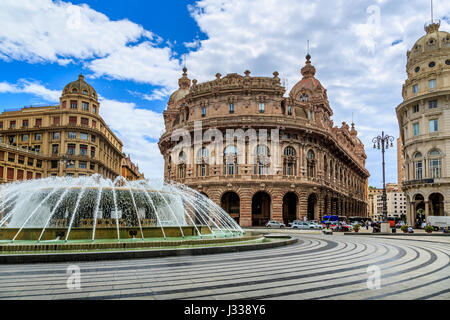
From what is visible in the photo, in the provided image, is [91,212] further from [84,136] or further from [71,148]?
[84,136]

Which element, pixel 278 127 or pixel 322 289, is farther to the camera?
pixel 278 127

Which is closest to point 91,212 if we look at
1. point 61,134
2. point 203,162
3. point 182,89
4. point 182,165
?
point 203,162

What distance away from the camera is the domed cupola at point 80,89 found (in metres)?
67.1

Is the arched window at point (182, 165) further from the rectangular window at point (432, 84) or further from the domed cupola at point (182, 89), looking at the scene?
the rectangular window at point (432, 84)

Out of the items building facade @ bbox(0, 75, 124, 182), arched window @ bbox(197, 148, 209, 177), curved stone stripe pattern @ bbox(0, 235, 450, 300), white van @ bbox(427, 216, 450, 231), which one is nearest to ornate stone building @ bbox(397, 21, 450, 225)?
white van @ bbox(427, 216, 450, 231)

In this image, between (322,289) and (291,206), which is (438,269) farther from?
(291,206)

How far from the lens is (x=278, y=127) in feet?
164

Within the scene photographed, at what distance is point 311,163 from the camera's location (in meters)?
54.0

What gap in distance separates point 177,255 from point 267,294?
20.2ft

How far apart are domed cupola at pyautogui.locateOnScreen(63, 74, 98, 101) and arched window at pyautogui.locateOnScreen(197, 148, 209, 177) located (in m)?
27.9

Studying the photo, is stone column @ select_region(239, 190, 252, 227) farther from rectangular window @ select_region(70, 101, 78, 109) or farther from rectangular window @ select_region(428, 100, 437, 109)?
rectangular window @ select_region(70, 101, 78, 109)

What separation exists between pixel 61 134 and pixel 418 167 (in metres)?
55.6
